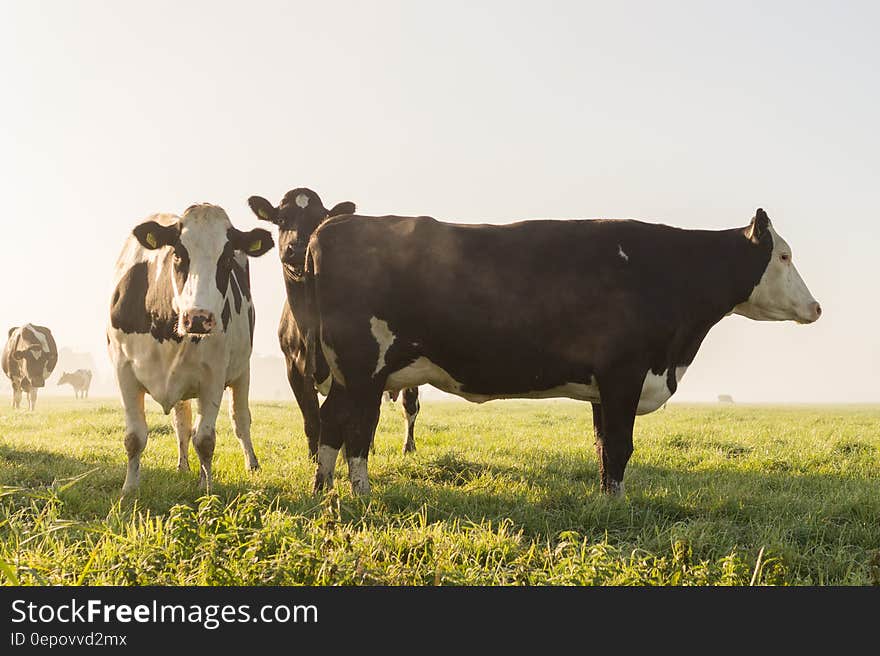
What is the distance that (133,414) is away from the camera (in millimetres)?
7117

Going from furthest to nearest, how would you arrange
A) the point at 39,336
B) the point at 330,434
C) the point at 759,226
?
the point at 39,336 → the point at 759,226 → the point at 330,434

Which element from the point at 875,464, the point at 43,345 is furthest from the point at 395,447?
the point at 43,345

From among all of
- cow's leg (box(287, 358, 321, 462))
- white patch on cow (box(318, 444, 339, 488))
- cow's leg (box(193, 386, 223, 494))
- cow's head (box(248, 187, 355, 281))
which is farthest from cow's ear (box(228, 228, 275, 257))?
cow's leg (box(287, 358, 321, 462))

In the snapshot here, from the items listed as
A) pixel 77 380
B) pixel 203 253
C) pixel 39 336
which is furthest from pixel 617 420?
pixel 77 380

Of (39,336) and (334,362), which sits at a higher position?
(334,362)

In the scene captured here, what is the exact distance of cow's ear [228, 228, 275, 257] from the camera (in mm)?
6777

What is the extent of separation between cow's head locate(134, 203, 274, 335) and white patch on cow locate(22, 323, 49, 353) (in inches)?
894

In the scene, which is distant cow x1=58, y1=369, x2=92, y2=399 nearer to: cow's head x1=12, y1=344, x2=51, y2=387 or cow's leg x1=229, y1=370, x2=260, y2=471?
cow's head x1=12, y1=344, x2=51, y2=387

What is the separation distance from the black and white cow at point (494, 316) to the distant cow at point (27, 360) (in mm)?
22677

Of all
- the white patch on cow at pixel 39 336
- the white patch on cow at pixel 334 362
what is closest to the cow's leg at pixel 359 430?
the white patch on cow at pixel 334 362

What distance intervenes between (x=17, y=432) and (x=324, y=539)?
1131 cm

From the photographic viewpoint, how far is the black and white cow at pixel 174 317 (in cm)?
646

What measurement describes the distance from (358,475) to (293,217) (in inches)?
155

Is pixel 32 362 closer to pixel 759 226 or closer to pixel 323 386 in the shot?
pixel 323 386
